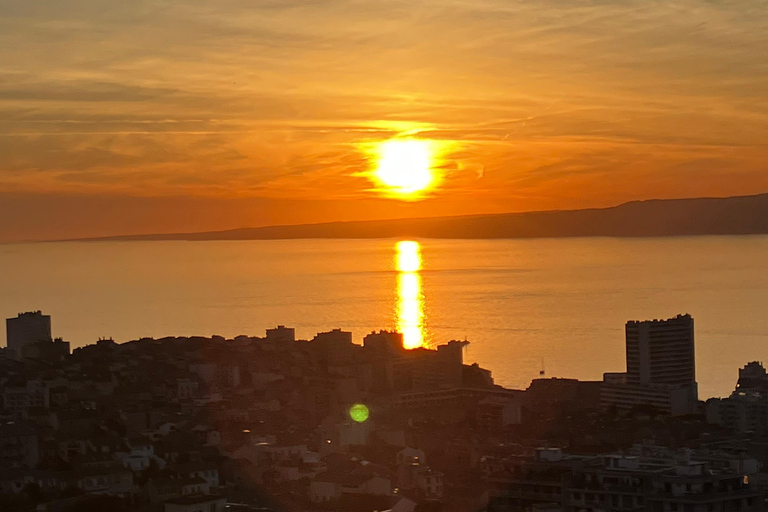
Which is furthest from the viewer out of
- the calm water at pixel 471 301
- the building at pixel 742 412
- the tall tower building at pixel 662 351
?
the calm water at pixel 471 301

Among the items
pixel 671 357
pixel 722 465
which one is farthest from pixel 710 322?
pixel 722 465

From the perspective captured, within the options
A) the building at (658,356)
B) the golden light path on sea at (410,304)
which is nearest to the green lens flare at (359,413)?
the building at (658,356)

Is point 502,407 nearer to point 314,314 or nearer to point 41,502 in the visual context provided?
point 41,502

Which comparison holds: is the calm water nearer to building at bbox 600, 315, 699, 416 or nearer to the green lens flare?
building at bbox 600, 315, 699, 416

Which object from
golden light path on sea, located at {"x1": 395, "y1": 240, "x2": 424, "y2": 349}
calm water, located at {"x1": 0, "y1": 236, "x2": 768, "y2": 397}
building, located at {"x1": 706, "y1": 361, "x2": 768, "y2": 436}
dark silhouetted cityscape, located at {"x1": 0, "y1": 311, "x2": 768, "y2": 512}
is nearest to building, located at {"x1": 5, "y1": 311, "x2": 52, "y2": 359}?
dark silhouetted cityscape, located at {"x1": 0, "y1": 311, "x2": 768, "y2": 512}

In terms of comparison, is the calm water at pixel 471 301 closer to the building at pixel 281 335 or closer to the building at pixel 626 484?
the building at pixel 281 335
